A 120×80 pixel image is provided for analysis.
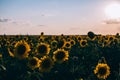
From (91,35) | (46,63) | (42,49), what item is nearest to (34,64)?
(46,63)

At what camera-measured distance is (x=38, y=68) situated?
35.7ft

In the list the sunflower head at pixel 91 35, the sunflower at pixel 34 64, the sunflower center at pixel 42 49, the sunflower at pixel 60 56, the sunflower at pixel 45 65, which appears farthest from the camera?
the sunflower head at pixel 91 35

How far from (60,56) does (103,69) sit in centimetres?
202

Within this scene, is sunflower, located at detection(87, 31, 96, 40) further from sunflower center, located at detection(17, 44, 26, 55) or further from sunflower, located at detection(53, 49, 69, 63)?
sunflower center, located at detection(17, 44, 26, 55)

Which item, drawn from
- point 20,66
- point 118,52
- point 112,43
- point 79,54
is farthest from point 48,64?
point 112,43

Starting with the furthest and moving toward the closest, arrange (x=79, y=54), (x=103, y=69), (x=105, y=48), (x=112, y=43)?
1. (x=112, y=43)
2. (x=105, y=48)
3. (x=79, y=54)
4. (x=103, y=69)

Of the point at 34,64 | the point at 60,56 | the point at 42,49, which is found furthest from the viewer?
the point at 42,49

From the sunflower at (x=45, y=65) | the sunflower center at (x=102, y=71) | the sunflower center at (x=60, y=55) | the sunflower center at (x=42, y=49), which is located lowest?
the sunflower center at (x=102, y=71)

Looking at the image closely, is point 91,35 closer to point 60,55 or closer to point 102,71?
point 60,55

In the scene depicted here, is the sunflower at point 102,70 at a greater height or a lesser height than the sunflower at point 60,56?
lesser

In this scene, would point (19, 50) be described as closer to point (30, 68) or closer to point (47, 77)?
point (30, 68)

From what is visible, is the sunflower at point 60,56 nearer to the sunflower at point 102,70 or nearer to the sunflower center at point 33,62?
the sunflower center at point 33,62

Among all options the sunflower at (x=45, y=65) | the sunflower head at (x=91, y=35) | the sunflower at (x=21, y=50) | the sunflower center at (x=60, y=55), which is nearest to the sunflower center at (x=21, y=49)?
the sunflower at (x=21, y=50)

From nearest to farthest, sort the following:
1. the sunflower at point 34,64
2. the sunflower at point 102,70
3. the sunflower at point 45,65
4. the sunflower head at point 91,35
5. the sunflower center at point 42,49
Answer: the sunflower at point 102,70 < the sunflower at point 45,65 < the sunflower at point 34,64 < the sunflower center at point 42,49 < the sunflower head at point 91,35
